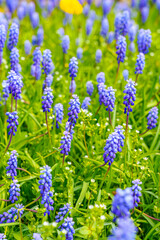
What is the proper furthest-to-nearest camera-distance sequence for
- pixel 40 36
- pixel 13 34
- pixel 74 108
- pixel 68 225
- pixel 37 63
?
pixel 40 36
pixel 37 63
pixel 13 34
pixel 74 108
pixel 68 225

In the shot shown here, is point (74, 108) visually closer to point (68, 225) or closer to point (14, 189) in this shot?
point (14, 189)

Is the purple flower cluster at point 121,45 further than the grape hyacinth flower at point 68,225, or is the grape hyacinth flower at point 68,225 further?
the purple flower cluster at point 121,45

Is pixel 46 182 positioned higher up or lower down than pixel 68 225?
higher up

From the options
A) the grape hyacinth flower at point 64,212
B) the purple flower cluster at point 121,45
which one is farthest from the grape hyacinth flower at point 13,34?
the grape hyacinth flower at point 64,212

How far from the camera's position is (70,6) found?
954 cm

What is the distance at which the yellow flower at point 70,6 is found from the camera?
9.45 metres

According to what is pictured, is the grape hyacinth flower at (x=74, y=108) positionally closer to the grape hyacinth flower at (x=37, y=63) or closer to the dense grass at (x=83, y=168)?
the dense grass at (x=83, y=168)

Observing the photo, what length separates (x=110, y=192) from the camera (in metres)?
4.24

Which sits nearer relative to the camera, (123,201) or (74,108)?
(123,201)

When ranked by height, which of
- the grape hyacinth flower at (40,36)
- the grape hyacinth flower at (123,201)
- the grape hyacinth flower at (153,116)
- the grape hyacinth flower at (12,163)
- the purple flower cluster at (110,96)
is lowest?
the grape hyacinth flower at (123,201)

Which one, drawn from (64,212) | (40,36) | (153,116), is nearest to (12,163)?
(64,212)

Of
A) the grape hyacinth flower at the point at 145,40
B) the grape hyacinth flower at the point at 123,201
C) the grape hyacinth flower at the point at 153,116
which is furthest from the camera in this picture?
the grape hyacinth flower at the point at 145,40

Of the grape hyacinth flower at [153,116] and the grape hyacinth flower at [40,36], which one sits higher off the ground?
the grape hyacinth flower at [40,36]

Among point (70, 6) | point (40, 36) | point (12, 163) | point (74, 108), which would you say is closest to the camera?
point (12, 163)
